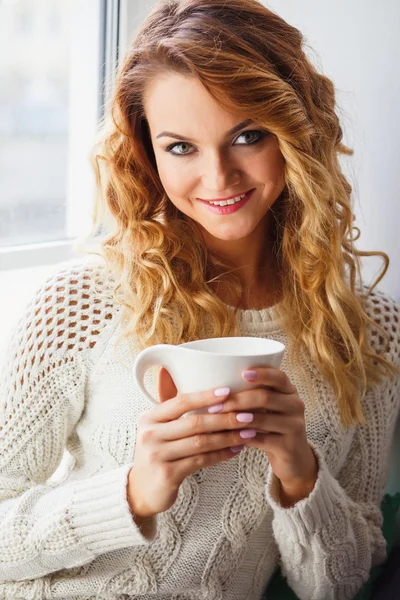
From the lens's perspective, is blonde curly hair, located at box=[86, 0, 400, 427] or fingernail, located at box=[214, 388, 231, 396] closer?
fingernail, located at box=[214, 388, 231, 396]

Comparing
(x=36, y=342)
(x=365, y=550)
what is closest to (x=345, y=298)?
(x=365, y=550)

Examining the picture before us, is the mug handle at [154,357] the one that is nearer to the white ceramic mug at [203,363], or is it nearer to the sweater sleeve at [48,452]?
the white ceramic mug at [203,363]

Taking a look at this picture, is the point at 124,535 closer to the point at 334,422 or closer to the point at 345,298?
the point at 334,422

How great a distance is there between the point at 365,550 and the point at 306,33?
1038 millimetres

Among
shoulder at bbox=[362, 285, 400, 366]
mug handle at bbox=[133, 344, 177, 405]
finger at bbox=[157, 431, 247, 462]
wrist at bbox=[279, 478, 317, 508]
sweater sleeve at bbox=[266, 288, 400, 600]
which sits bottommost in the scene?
sweater sleeve at bbox=[266, 288, 400, 600]

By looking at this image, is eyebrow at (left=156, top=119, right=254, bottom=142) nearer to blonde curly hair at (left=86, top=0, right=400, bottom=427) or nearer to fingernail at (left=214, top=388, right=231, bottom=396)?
blonde curly hair at (left=86, top=0, right=400, bottom=427)

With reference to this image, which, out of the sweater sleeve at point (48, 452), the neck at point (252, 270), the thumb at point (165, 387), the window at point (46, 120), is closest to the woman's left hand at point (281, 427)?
the thumb at point (165, 387)

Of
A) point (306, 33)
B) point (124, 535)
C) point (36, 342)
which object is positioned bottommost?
point (124, 535)

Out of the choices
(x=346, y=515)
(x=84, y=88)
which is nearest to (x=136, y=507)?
(x=346, y=515)

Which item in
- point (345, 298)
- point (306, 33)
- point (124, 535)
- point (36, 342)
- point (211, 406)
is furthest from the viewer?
point (306, 33)

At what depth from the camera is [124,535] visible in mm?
1156

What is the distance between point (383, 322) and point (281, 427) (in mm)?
534

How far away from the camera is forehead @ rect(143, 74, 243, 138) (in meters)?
1.20

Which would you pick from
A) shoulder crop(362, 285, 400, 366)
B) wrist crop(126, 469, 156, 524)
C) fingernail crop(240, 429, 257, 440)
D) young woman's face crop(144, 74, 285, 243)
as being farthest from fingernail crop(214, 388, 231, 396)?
shoulder crop(362, 285, 400, 366)
